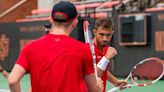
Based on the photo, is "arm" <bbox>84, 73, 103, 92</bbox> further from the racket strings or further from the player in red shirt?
the racket strings

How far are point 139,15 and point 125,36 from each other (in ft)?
3.41

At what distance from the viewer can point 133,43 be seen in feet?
56.9

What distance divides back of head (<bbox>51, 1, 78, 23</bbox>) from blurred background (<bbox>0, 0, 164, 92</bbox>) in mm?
12483

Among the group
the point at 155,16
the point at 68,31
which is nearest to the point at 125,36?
the point at 155,16

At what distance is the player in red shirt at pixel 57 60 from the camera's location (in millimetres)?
3490

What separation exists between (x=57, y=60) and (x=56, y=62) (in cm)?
2

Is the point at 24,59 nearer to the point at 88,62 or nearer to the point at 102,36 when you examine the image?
the point at 88,62

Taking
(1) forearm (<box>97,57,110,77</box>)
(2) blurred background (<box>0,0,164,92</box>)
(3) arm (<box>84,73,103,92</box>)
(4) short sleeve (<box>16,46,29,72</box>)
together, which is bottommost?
(2) blurred background (<box>0,0,164,92</box>)

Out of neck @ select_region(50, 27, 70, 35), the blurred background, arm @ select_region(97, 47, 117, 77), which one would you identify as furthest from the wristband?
the blurred background

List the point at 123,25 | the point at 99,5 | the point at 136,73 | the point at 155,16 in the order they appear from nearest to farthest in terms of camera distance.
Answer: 1. the point at 136,73
2. the point at 155,16
3. the point at 123,25
4. the point at 99,5

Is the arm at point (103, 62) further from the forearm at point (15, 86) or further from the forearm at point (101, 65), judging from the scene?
the forearm at point (15, 86)

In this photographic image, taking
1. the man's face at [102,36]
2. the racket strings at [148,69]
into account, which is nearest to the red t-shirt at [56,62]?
the man's face at [102,36]

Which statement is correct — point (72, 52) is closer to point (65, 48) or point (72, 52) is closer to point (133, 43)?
point (65, 48)

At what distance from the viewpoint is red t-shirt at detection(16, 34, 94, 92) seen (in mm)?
3496
